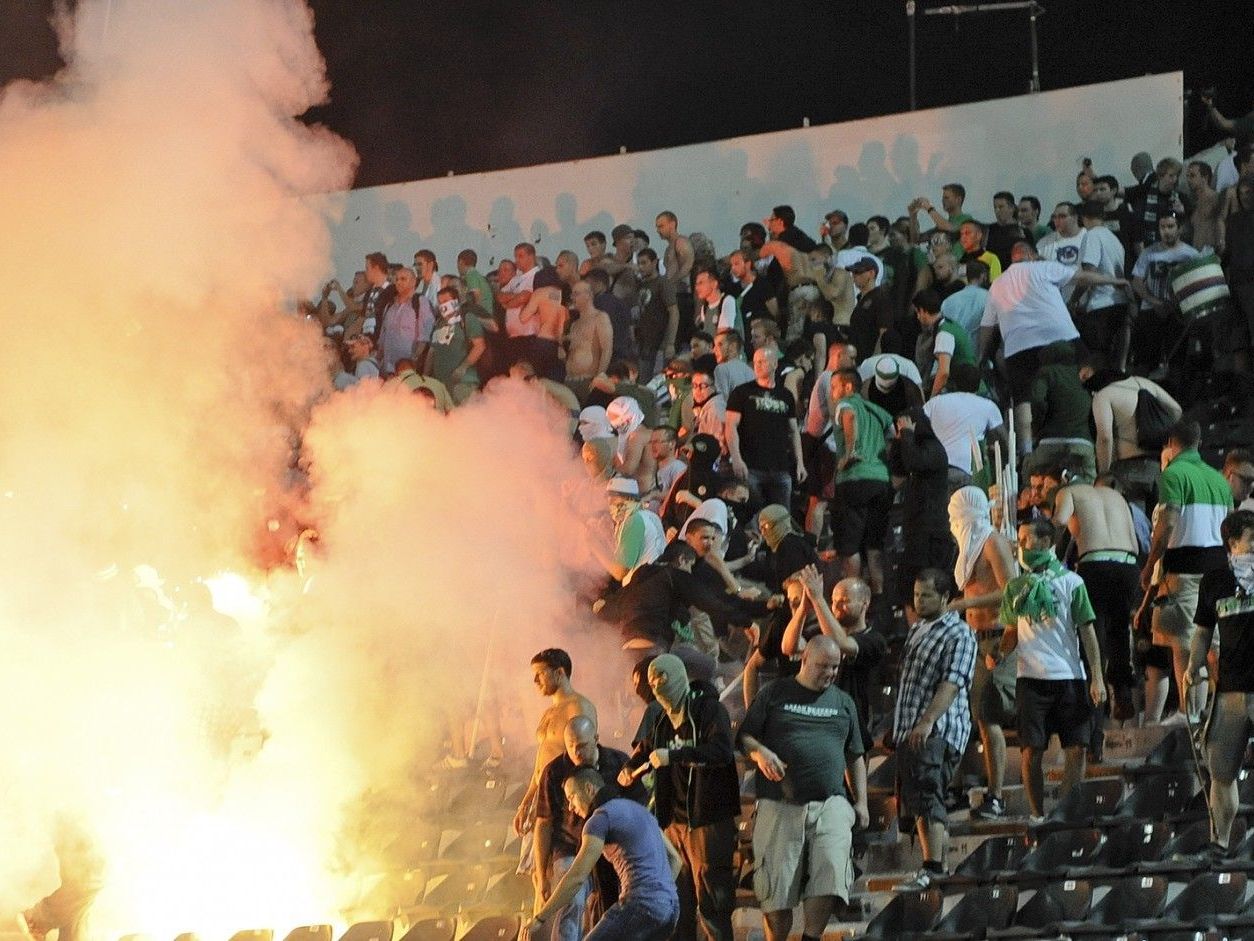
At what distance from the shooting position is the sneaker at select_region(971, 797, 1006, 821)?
27.1 ft

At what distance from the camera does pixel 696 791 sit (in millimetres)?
7902

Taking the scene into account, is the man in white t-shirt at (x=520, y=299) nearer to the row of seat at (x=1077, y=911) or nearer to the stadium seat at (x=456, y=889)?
the stadium seat at (x=456, y=889)

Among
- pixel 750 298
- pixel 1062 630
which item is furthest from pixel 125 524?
pixel 1062 630

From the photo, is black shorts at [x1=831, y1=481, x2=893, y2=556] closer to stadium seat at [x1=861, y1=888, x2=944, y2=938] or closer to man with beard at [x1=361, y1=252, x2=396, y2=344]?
stadium seat at [x1=861, y1=888, x2=944, y2=938]

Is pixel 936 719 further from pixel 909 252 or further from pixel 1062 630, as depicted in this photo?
pixel 909 252

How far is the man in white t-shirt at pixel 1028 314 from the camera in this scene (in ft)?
39.5

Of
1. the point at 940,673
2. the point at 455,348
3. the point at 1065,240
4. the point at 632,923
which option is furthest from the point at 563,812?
the point at 455,348

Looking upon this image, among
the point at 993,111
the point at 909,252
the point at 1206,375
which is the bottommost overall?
the point at 1206,375

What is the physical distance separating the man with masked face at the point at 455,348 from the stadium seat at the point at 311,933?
5.27 m

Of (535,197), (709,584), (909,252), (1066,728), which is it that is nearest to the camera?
(1066,728)

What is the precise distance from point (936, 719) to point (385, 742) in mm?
3653

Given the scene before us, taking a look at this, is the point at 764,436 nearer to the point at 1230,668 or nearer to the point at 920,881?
the point at 920,881

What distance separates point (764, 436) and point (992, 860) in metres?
3.91

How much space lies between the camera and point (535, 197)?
16.1 metres
